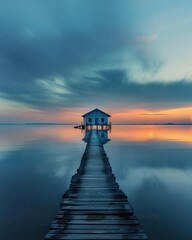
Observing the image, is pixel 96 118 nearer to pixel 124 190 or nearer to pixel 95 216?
pixel 124 190

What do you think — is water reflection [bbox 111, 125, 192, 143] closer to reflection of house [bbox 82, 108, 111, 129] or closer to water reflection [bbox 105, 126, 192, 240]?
reflection of house [bbox 82, 108, 111, 129]

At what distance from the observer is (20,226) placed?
709 centimetres

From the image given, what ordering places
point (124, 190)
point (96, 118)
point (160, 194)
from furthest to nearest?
point (96, 118) → point (124, 190) → point (160, 194)

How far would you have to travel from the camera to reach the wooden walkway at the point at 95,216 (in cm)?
455

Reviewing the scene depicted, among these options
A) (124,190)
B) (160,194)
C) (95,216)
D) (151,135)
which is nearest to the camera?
(95,216)

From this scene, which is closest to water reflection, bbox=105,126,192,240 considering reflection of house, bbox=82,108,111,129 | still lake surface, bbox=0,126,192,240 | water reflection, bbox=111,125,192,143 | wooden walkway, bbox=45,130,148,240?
still lake surface, bbox=0,126,192,240

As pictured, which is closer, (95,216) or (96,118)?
(95,216)

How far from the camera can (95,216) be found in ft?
17.7

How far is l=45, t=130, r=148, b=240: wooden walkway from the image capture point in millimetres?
4551

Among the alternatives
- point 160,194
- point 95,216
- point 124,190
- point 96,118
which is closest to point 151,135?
point 96,118

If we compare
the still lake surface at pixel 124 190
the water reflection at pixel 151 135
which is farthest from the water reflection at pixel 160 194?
the water reflection at pixel 151 135

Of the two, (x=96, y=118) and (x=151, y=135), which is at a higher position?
(x=96, y=118)

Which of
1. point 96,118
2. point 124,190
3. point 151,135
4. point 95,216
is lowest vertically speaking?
point 124,190

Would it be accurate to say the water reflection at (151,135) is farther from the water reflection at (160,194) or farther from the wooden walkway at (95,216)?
the wooden walkway at (95,216)
